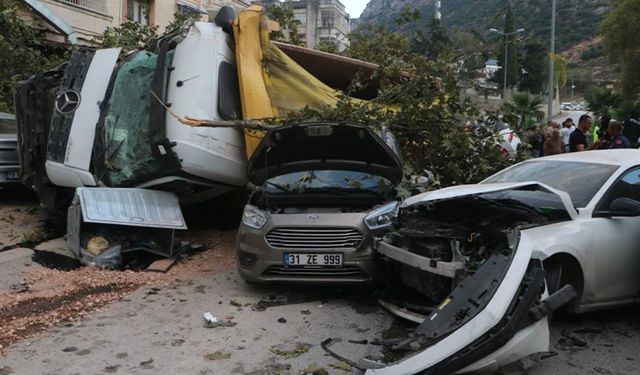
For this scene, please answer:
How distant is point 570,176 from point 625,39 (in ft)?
86.2

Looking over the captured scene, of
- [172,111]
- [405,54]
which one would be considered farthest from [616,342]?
[405,54]

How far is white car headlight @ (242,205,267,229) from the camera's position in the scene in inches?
224

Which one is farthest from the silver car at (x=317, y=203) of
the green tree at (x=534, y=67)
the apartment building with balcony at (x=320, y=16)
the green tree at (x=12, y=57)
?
the green tree at (x=534, y=67)

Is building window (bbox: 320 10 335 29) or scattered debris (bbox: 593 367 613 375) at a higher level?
building window (bbox: 320 10 335 29)

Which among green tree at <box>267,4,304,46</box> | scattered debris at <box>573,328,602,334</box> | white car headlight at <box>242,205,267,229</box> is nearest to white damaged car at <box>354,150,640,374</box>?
scattered debris at <box>573,328,602,334</box>

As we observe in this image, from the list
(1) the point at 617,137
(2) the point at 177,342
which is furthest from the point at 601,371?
(1) the point at 617,137

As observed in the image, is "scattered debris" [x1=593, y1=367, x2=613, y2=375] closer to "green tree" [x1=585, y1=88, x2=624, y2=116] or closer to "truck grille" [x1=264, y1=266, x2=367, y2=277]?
"truck grille" [x1=264, y1=266, x2=367, y2=277]

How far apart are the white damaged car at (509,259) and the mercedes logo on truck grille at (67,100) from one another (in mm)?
4887

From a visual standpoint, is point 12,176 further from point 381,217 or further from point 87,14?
point 87,14

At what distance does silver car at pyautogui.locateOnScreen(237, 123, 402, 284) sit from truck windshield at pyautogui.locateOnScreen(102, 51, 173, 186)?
171cm

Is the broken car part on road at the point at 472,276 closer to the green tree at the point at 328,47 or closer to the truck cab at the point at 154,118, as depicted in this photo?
the truck cab at the point at 154,118

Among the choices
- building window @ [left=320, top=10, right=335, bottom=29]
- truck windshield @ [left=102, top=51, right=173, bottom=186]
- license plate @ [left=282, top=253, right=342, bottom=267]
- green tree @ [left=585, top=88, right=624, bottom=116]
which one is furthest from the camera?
building window @ [left=320, top=10, right=335, bottom=29]

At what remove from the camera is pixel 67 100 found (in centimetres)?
769

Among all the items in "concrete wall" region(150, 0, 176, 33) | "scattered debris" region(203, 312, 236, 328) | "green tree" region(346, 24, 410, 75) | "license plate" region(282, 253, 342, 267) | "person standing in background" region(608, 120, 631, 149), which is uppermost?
"concrete wall" region(150, 0, 176, 33)
